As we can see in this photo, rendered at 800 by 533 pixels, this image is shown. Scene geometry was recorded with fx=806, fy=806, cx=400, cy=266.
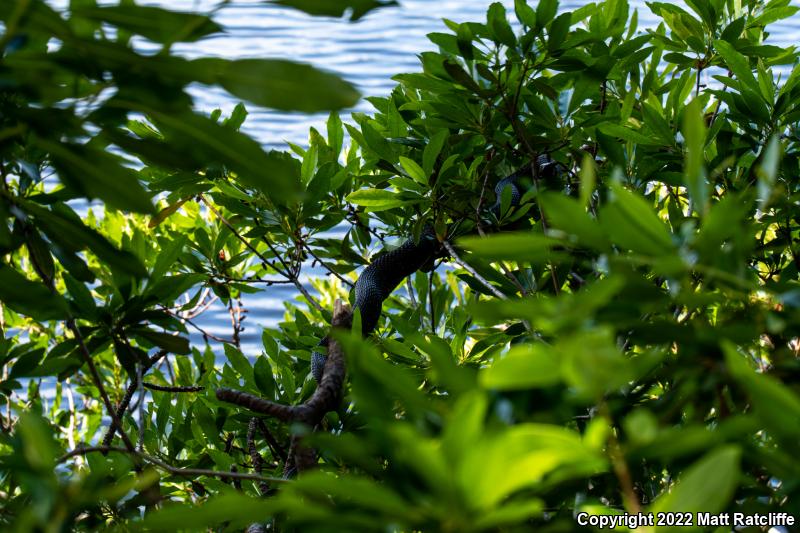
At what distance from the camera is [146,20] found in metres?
0.43

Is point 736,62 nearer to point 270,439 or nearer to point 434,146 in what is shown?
point 434,146

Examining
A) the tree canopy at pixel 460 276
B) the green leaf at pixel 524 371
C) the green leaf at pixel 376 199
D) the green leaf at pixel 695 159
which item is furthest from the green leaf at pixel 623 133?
the green leaf at pixel 524 371

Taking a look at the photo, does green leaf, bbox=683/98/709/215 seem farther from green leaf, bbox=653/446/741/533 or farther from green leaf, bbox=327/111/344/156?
green leaf, bbox=327/111/344/156

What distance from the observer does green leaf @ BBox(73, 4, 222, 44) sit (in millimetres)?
420

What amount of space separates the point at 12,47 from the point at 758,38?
1040 millimetres

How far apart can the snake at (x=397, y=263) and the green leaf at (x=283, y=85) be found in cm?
70

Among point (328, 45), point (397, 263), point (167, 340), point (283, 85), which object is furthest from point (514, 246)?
point (328, 45)

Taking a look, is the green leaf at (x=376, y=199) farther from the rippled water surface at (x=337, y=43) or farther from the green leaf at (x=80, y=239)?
the rippled water surface at (x=337, y=43)

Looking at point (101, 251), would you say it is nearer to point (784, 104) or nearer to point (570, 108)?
point (570, 108)

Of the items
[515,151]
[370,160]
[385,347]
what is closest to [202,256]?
[370,160]

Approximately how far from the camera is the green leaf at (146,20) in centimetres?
42

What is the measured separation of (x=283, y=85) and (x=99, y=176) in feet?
0.42

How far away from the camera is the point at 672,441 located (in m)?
0.29

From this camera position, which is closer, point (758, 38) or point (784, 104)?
point (784, 104)
